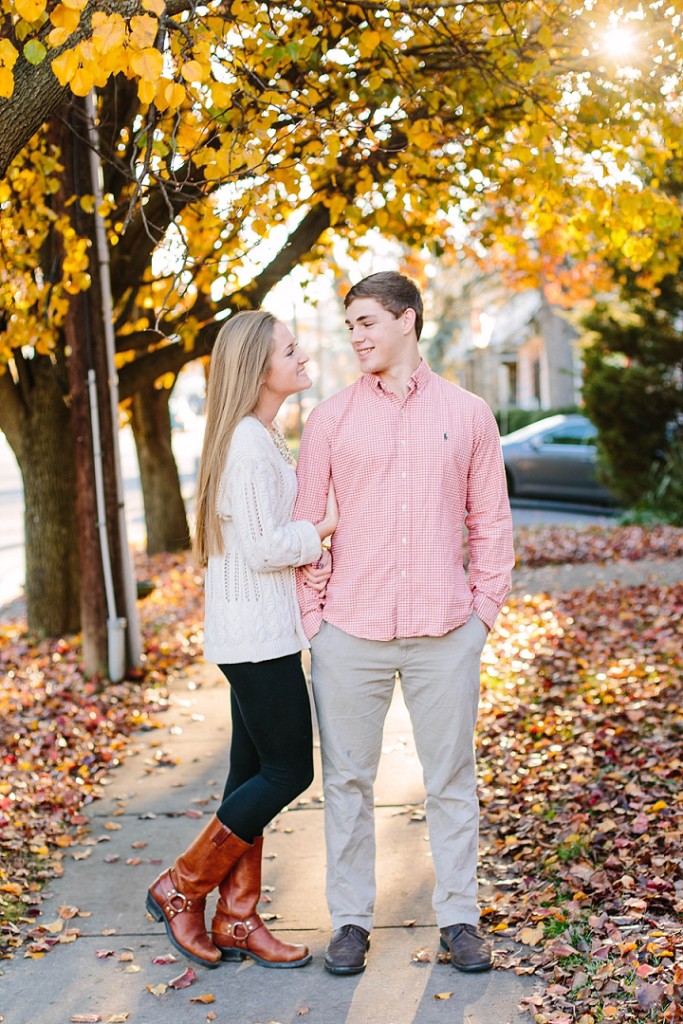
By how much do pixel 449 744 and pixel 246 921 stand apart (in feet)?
3.15

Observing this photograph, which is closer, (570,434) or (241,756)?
(241,756)

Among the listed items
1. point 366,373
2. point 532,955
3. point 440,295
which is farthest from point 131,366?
point 440,295

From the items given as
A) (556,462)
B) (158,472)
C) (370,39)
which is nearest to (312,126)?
(370,39)

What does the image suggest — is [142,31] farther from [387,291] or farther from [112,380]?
[112,380]

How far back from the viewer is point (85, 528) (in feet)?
26.3

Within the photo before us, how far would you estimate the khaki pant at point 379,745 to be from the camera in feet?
12.7

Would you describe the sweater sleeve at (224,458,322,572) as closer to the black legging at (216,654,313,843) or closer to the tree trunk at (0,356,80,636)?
the black legging at (216,654,313,843)

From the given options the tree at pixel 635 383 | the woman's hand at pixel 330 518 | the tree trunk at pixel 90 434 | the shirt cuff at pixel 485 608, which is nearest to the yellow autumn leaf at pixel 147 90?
the woman's hand at pixel 330 518

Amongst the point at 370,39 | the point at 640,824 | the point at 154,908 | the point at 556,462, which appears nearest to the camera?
the point at 154,908

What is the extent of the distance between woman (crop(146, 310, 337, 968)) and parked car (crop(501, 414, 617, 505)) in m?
13.7

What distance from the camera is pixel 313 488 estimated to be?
393cm

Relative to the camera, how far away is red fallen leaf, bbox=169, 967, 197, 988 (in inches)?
154

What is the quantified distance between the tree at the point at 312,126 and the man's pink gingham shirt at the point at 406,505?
119 cm

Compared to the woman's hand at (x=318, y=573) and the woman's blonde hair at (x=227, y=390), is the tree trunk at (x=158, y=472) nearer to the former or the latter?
the woman's blonde hair at (x=227, y=390)
